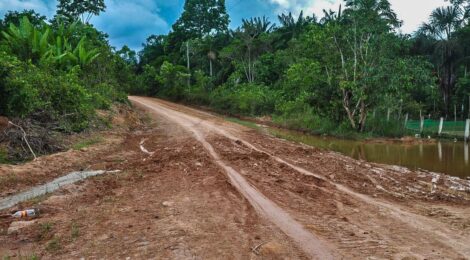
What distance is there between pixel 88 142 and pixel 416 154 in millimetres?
12584

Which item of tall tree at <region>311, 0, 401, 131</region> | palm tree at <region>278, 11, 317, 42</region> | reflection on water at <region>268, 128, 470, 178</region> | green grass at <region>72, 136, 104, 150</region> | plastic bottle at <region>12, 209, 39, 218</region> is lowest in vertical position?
reflection on water at <region>268, 128, 470, 178</region>

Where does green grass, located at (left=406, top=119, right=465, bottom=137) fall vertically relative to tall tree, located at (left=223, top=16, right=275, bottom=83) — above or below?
below

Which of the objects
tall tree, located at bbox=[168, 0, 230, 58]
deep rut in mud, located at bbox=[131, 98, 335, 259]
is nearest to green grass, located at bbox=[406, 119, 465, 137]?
deep rut in mud, located at bbox=[131, 98, 335, 259]

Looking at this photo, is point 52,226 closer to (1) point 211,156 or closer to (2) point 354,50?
(1) point 211,156

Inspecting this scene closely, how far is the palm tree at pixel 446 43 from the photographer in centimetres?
3625

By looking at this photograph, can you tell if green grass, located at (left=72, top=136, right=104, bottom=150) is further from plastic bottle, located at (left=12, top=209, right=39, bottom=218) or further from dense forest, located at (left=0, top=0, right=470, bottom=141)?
plastic bottle, located at (left=12, top=209, right=39, bottom=218)

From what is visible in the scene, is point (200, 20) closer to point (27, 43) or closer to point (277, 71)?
point (277, 71)

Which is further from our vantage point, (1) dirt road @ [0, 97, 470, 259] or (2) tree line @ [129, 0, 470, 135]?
(2) tree line @ [129, 0, 470, 135]

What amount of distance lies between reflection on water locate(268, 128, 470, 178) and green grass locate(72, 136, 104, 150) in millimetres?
8600

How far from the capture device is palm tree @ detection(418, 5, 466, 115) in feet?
119

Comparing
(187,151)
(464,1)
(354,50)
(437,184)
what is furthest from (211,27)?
(437,184)

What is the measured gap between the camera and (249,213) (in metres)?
6.22

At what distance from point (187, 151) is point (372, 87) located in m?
13.4

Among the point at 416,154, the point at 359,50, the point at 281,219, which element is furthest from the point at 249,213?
the point at 359,50
